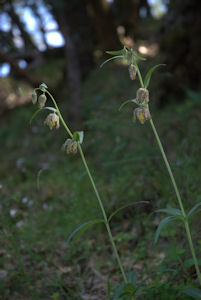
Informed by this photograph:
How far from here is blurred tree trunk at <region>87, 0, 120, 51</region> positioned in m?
8.07

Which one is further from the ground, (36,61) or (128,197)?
(36,61)

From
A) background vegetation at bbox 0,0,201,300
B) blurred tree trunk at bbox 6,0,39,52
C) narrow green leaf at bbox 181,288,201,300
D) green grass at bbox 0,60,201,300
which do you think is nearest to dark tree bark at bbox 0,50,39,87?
background vegetation at bbox 0,0,201,300

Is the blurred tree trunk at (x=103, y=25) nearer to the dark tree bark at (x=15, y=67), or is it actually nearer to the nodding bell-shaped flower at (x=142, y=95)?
the dark tree bark at (x=15, y=67)

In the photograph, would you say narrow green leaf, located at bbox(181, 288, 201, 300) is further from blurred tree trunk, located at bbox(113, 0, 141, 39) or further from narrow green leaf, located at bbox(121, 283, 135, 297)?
blurred tree trunk, located at bbox(113, 0, 141, 39)

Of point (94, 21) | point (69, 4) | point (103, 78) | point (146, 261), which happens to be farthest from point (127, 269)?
point (69, 4)

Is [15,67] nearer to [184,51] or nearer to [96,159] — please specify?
[96,159]

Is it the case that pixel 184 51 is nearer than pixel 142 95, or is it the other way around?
pixel 142 95

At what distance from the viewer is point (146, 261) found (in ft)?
7.68

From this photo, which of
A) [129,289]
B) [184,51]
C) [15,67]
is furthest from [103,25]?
[129,289]

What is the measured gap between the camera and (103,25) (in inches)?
322

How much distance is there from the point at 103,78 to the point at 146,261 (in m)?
6.14

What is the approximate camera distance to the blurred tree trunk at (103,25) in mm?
8070

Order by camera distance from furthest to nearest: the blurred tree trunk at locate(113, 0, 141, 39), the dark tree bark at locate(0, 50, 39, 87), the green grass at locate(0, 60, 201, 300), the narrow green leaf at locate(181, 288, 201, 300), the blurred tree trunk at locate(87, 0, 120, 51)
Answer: the blurred tree trunk at locate(113, 0, 141, 39) → the blurred tree trunk at locate(87, 0, 120, 51) → the dark tree bark at locate(0, 50, 39, 87) → the green grass at locate(0, 60, 201, 300) → the narrow green leaf at locate(181, 288, 201, 300)

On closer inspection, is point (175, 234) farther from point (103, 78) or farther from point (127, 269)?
point (103, 78)
